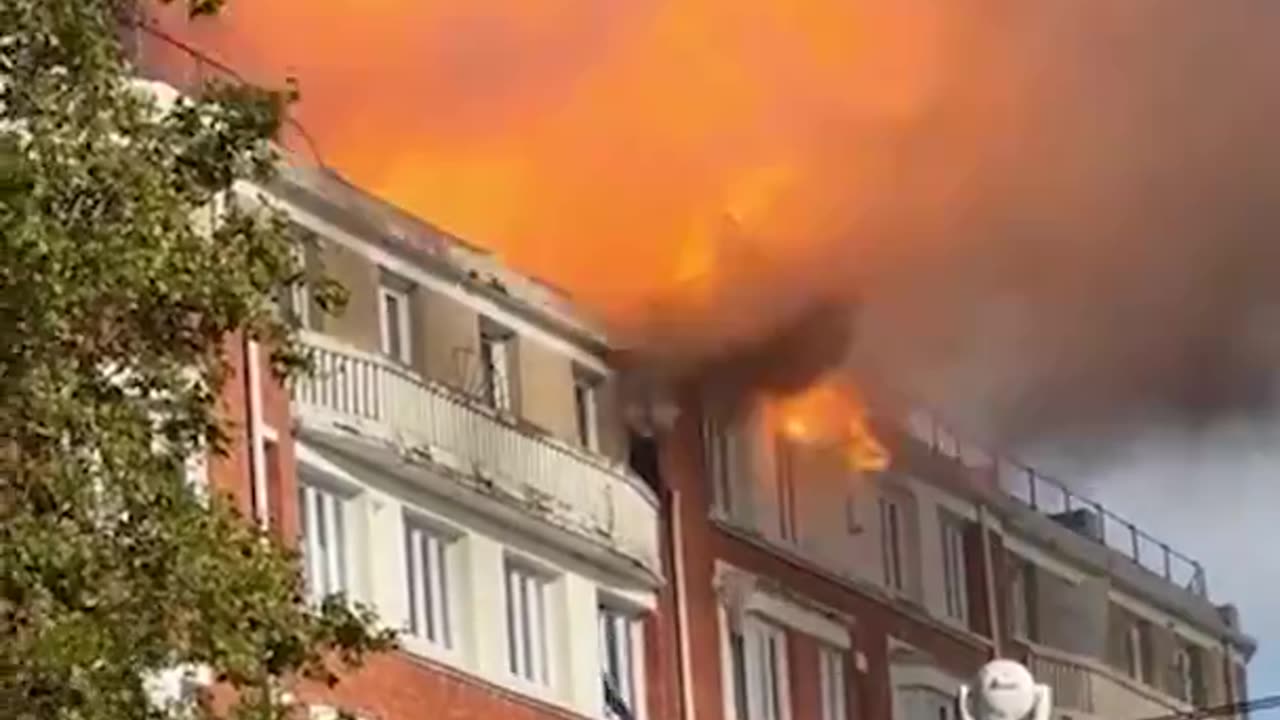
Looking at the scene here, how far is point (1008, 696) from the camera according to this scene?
105 feet

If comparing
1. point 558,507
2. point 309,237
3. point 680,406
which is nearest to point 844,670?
point 680,406

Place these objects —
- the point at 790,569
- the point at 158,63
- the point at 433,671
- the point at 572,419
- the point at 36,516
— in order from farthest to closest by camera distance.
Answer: the point at 790,569 → the point at 572,419 → the point at 433,671 → the point at 158,63 → the point at 36,516

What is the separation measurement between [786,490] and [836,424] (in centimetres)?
273

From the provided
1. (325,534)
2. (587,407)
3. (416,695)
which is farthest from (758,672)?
(325,534)

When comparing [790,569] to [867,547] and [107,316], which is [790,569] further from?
[107,316]

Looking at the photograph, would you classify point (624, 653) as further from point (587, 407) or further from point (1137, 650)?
point (1137, 650)

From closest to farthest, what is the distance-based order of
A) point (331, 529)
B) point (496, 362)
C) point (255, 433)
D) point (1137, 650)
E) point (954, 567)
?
point (255, 433)
point (331, 529)
point (496, 362)
point (954, 567)
point (1137, 650)

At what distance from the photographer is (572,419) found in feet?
199

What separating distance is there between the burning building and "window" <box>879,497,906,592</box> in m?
0.07

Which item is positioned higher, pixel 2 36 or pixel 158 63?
pixel 158 63

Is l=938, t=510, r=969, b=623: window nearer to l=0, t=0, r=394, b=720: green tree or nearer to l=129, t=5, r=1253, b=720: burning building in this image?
l=129, t=5, r=1253, b=720: burning building

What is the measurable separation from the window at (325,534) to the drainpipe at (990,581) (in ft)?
73.2

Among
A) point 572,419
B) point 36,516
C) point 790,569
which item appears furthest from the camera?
point 790,569

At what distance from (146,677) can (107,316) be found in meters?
2.43
